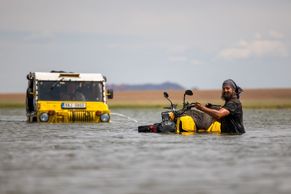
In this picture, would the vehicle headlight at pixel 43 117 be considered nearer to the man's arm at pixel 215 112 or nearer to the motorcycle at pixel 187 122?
the motorcycle at pixel 187 122

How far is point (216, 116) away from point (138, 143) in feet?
7.72

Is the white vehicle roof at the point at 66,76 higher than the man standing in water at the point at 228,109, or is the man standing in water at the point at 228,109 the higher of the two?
the white vehicle roof at the point at 66,76

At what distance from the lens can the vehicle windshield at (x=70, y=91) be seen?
26172mm

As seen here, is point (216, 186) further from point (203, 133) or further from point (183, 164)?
point (203, 133)

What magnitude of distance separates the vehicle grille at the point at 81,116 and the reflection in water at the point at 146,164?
707 cm

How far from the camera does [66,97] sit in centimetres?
2620

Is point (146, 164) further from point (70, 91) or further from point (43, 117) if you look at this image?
point (70, 91)

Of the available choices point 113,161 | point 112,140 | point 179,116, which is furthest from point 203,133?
point 113,161

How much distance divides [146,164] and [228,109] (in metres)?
6.32

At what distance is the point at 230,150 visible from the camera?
14203 mm

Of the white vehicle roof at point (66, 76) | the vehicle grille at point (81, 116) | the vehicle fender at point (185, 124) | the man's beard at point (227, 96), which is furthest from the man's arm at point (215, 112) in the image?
the white vehicle roof at point (66, 76)

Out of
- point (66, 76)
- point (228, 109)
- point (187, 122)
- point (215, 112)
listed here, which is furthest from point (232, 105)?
point (66, 76)

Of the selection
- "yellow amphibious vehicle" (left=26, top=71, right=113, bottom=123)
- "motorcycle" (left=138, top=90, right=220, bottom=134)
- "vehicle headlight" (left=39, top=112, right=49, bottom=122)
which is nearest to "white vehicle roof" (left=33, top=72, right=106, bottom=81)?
"yellow amphibious vehicle" (left=26, top=71, right=113, bottom=123)

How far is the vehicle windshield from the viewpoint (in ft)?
85.9
